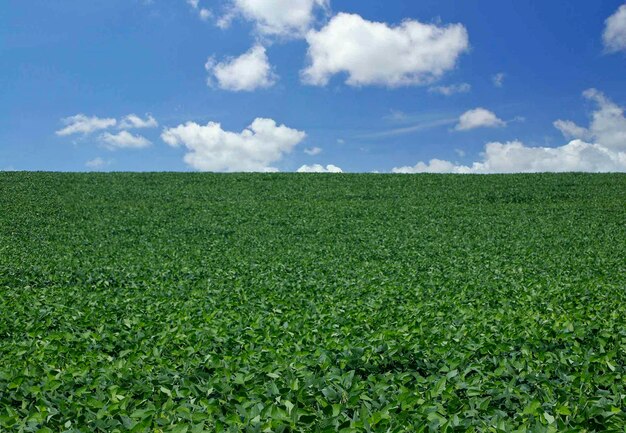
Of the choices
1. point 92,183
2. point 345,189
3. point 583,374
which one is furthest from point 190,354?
point 92,183

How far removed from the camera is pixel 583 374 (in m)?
6.14

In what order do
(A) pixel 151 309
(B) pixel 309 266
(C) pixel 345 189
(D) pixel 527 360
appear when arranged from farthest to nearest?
(C) pixel 345 189 < (B) pixel 309 266 < (A) pixel 151 309 < (D) pixel 527 360

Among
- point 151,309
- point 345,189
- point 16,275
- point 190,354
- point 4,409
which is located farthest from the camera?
point 345,189

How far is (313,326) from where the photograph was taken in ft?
30.1

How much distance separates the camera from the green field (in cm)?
536

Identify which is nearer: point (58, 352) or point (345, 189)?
point (58, 352)

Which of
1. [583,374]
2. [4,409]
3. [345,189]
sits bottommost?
[4,409]

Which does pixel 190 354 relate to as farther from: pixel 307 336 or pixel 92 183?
pixel 92 183

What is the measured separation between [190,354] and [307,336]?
74.1 inches

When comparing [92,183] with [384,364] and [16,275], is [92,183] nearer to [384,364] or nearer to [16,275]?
[16,275]

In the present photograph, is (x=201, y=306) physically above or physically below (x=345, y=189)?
below

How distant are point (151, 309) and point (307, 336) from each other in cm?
420

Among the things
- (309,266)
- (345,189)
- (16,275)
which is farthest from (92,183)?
(309,266)

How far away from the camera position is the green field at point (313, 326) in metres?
5.36
